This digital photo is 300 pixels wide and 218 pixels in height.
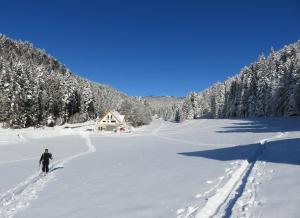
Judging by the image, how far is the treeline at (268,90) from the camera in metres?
73.7

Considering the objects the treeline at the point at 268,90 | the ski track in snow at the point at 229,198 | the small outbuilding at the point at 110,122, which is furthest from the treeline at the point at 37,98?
the ski track in snow at the point at 229,198

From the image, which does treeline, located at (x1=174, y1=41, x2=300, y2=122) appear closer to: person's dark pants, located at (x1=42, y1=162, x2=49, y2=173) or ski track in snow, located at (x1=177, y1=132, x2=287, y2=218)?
person's dark pants, located at (x1=42, y1=162, x2=49, y2=173)

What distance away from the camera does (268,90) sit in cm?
8612

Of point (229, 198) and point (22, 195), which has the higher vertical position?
point (229, 198)

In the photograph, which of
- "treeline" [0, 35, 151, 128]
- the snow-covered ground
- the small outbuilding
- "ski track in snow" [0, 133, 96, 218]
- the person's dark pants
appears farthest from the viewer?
the small outbuilding

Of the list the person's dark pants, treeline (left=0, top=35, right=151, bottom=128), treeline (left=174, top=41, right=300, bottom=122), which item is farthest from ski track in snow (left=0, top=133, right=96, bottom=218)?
treeline (left=0, top=35, right=151, bottom=128)

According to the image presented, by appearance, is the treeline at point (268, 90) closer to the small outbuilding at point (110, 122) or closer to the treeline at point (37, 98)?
the small outbuilding at point (110, 122)

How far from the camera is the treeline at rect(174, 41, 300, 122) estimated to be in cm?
7369

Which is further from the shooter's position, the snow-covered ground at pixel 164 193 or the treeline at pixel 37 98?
the treeline at pixel 37 98

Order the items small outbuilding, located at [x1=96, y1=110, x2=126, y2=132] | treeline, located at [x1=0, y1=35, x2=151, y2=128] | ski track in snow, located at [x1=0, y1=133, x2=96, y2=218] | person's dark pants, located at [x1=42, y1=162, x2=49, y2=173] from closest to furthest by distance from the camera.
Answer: ski track in snow, located at [x1=0, y1=133, x2=96, y2=218] < person's dark pants, located at [x1=42, y1=162, x2=49, y2=173] < treeline, located at [x1=0, y1=35, x2=151, y2=128] < small outbuilding, located at [x1=96, y1=110, x2=126, y2=132]

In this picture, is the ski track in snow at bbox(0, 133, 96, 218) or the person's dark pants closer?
the ski track in snow at bbox(0, 133, 96, 218)

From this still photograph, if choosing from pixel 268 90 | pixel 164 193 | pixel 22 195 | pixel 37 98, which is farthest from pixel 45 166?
pixel 268 90

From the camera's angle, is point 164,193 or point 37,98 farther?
point 37,98

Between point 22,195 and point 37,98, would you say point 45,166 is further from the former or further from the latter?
point 37,98
